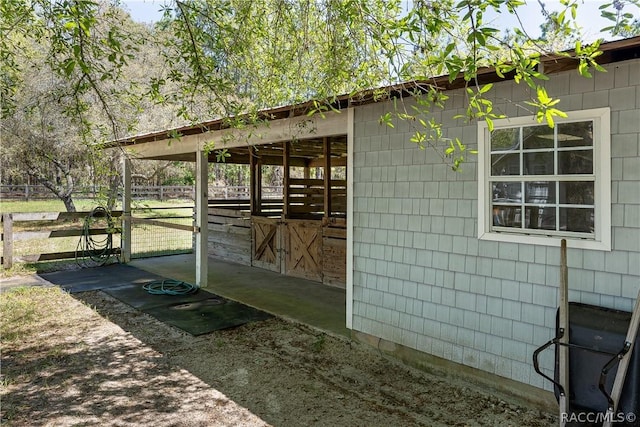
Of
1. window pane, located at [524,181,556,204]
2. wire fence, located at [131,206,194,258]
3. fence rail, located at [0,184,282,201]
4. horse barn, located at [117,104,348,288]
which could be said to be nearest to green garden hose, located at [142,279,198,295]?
horse barn, located at [117,104,348,288]

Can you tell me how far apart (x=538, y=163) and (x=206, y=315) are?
4.21m

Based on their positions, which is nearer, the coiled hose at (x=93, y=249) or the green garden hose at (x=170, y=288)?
the green garden hose at (x=170, y=288)

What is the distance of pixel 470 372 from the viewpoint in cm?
371

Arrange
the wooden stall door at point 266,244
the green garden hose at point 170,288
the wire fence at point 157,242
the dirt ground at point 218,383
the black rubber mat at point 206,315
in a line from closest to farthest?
the dirt ground at point 218,383
the black rubber mat at point 206,315
the green garden hose at point 170,288
the wooden stall door at point 266,244
the wire fence at point 157,242

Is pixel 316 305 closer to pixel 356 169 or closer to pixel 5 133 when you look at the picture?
pixel 356 169

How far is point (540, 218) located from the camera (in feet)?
11.1

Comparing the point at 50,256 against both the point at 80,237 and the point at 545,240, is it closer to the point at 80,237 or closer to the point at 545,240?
the point at 80,237

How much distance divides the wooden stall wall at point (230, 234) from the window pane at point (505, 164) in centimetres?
604

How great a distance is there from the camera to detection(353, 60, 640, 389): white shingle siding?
9.64ft

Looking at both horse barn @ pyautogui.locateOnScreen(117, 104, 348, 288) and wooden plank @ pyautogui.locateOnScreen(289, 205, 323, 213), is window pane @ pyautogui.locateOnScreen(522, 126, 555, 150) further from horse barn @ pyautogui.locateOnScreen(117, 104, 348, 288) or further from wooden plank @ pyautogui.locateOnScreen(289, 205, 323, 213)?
wooden plank @ pyautogui.locateOnScreen(289, 205, 323, 213)

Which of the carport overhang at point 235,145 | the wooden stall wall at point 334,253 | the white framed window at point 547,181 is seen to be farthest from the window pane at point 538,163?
the wooden stall wall at point 334,253

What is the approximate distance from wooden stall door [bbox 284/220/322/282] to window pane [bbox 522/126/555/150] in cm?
430

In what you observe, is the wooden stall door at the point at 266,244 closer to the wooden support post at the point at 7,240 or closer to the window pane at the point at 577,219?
the wooden support post at the point at 7,240

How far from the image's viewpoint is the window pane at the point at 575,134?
10.1 ft
